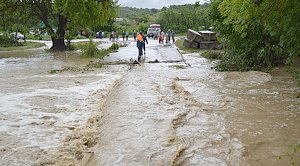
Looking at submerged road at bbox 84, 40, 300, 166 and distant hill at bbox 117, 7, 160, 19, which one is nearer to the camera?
submerged road at bbox 84, 40, 300, 166

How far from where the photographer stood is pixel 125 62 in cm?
2034

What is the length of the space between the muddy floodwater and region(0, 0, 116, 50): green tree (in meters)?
11.5

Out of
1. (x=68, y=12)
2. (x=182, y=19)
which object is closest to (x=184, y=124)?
(x=68, y=12)

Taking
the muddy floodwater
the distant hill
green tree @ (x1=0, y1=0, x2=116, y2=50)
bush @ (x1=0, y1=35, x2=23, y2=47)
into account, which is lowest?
the muddy floodwater

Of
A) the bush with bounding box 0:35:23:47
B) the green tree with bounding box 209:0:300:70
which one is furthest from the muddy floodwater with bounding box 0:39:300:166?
the bush with bounding box 0:35:23:47

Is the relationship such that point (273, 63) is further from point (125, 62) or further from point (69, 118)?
point (69, 118)

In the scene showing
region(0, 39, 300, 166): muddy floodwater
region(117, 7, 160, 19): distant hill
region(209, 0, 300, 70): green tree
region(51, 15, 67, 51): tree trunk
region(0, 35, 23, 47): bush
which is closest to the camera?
region(0, 39, 300, 166): muddy floodwater

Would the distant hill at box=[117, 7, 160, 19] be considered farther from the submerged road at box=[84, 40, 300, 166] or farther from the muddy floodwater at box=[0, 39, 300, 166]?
the submerged road at box=[84, 40, 300, 166]

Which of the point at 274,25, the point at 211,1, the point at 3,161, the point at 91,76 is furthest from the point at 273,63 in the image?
the point at 3,161

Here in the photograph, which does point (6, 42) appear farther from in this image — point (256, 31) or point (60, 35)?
point (256, 31)

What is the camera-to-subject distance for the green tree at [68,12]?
24.6 meters

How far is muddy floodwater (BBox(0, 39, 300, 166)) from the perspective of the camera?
20.0 feet

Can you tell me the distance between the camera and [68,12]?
84.0ft

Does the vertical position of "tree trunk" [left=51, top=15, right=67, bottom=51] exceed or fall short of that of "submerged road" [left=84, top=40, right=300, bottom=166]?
it exceeds it
